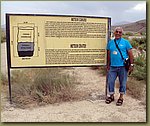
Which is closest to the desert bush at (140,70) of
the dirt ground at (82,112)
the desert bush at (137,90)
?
the desert bush at (137,90)

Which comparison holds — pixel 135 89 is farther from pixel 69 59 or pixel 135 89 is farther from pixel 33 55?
pixel 33 55

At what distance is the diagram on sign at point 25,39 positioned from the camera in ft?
19.2

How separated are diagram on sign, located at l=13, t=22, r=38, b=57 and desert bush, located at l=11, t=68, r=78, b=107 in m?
Answer: 0.90

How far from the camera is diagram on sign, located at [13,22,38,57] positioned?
5.86m

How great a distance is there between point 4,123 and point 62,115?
42.1 inches

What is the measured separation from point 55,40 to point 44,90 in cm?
119

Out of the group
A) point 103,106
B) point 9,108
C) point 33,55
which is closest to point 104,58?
point 103,106

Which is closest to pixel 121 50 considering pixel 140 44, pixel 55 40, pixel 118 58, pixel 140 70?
pixel 118 58

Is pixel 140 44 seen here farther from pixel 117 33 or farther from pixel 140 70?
pixel 117 33

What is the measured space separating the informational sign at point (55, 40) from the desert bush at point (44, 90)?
0.67 m

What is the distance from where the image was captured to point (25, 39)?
592cm

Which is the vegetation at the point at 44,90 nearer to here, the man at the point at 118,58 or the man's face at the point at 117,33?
the man at the point at 118,58

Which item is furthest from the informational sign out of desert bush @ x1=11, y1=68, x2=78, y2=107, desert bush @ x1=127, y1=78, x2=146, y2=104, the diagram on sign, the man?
desert bush @ x1=127, y1=78, x2=146, y2=104

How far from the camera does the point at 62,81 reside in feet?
22.3
